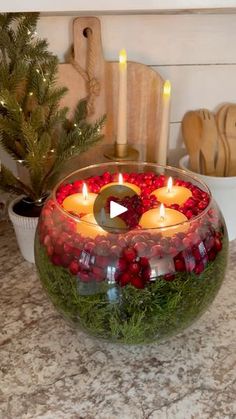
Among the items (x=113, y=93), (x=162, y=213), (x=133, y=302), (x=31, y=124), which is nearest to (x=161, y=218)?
(x=162, y=213)

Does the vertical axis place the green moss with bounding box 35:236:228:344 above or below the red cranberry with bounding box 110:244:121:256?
below

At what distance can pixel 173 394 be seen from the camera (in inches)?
20.9

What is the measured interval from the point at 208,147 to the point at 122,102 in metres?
0.17

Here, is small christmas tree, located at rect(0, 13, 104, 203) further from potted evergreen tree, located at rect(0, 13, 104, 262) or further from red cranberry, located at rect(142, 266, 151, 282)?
red cranberry, located at rect(142, 266, 151, 282)

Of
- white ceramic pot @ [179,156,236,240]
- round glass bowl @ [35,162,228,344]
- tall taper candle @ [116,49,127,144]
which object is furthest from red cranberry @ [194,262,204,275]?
tall taper candle @ [116,49,127,144]

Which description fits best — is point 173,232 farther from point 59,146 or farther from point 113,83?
point 113,83

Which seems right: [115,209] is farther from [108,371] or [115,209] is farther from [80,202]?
[108,371]

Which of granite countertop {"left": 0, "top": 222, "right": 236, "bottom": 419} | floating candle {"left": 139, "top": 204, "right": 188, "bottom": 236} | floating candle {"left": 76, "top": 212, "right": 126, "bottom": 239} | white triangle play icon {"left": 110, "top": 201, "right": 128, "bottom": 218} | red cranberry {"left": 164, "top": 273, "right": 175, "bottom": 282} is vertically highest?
white triangle play icon {"left": 110, "top": 201, "right": 128, "bottom": 218}

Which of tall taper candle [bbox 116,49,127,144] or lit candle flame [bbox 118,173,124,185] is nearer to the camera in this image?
lit candle flame [bbox 118,173,124,185]

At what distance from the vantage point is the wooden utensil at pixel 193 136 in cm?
83

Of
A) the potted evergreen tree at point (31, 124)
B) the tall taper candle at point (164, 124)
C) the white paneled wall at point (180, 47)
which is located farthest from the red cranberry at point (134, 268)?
the white paneled wall at point (180, 47)

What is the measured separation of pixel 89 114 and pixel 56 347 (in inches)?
16.6

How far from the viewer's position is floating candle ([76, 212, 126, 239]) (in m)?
0.50

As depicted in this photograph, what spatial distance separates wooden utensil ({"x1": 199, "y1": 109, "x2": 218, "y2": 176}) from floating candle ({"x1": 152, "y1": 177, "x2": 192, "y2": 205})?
0.20 m
